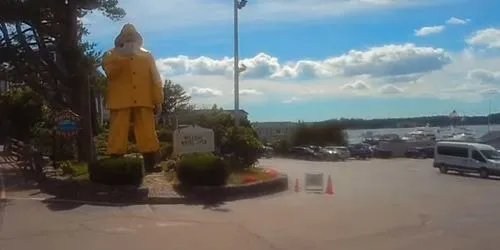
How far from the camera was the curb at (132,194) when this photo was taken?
1909cm

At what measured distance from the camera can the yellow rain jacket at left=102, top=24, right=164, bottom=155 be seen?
23.1 m

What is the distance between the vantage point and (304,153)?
65.7 meters

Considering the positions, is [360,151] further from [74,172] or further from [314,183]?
[74,172]

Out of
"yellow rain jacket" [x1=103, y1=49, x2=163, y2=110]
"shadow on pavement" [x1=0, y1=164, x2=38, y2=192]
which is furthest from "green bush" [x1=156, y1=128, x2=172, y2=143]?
"yellow rain jacket" [x1=103, y1=49, x2=163, y2=110]

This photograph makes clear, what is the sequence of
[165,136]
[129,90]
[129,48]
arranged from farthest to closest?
1. [165,136]
2. [129,90]
3. [129,48]

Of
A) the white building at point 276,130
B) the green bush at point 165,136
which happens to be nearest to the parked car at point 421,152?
the white building at point 276,130

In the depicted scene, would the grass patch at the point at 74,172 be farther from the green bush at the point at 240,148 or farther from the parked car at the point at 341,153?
the parked car at the point at 341,153

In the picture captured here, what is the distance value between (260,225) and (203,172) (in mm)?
6225

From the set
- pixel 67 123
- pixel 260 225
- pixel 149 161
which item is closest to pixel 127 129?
pixel 149 161

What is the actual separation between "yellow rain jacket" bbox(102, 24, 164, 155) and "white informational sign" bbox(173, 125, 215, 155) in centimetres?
95

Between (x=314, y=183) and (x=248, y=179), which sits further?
(x=314, y=183)

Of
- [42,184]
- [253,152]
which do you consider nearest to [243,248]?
[42,184]

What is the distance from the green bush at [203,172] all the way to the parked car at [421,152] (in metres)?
53.7

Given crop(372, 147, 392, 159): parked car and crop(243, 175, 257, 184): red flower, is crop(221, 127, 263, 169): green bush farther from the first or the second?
crop(372, 147, 392, 159): parked car
